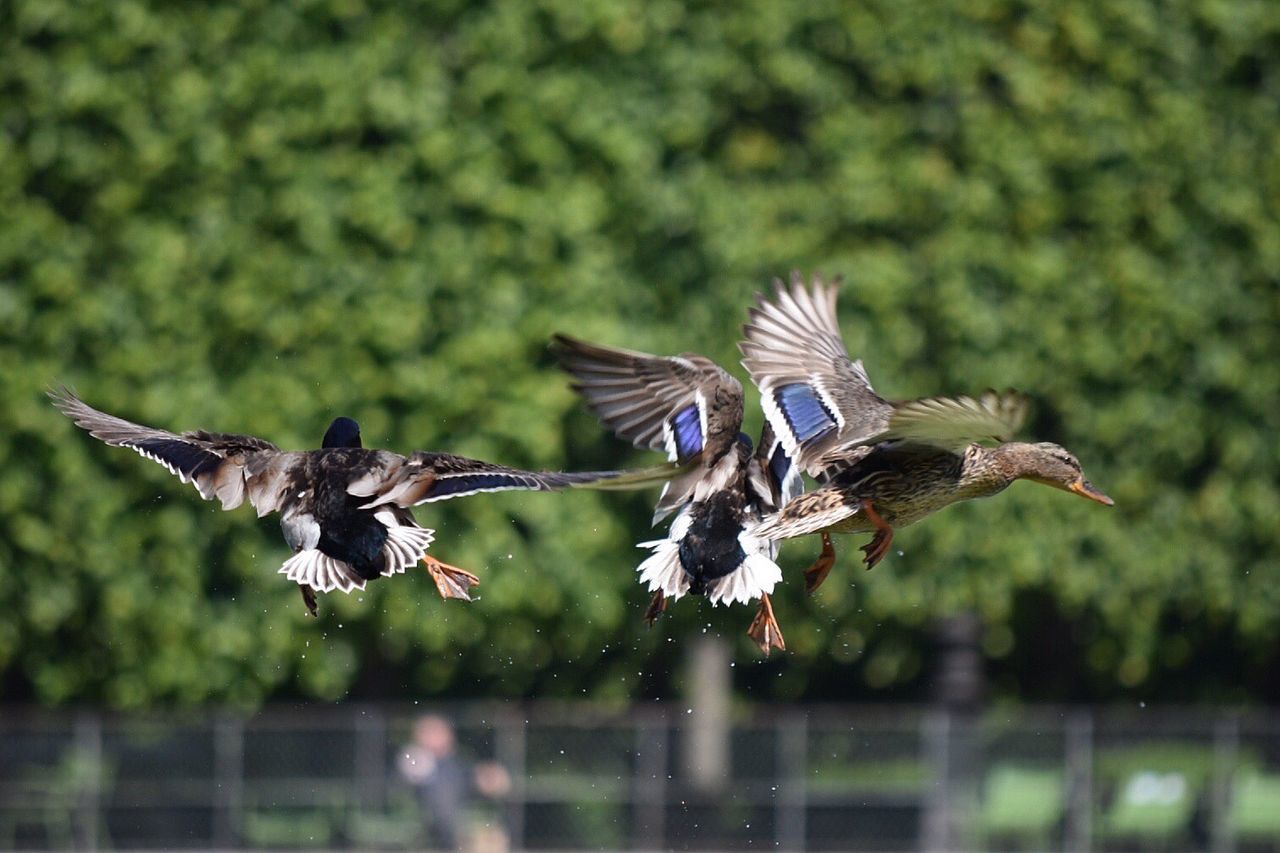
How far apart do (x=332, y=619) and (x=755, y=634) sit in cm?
789

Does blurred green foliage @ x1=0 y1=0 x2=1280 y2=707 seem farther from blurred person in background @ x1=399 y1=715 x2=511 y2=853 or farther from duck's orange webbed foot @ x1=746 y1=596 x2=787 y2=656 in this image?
duck's orange webbed foot @ x1=746 y1=596 x2=787 y2=656

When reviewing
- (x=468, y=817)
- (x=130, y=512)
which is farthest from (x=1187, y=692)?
(x=130, y=512)

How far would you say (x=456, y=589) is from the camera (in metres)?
9.50

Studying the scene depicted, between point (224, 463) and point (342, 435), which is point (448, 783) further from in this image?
point (224, 463)

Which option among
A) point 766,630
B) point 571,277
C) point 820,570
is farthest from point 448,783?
point 820,570

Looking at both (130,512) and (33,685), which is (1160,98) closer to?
(130,512)

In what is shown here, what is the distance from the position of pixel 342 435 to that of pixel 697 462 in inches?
63.3

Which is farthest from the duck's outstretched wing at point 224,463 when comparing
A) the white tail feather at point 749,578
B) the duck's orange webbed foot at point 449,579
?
the white tail feather at point 749,578

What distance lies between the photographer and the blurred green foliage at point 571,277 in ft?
54.7

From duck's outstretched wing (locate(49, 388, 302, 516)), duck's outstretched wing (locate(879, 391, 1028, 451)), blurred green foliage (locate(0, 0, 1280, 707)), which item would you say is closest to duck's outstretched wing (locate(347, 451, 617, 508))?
duck's outstretched wing (locate(49, 388, 302, 516))

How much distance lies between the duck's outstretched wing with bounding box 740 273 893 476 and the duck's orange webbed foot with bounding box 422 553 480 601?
1412mm

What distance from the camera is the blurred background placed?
16609mm

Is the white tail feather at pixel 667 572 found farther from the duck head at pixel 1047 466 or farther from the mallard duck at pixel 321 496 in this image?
the duck head at pixel 1047 466

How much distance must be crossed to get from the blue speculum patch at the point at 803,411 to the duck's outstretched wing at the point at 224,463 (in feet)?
6.55
